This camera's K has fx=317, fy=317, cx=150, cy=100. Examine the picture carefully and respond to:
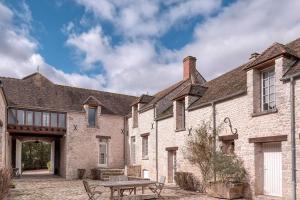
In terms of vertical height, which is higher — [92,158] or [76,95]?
[76,95]

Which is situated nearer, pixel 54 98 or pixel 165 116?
pixel 165 116

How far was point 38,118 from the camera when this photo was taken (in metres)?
20.5

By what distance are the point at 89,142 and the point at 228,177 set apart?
41.6ft

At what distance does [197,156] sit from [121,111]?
38.9 ft

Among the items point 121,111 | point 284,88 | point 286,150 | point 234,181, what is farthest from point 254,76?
point 121,111

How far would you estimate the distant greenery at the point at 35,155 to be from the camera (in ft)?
106

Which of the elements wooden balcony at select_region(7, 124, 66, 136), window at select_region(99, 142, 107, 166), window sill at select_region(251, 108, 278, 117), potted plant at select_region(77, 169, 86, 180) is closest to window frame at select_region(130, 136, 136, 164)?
window at select_region(99, 142, 107, 166)

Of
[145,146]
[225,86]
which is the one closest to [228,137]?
[225,86]

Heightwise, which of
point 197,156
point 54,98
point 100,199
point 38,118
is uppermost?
point 54,98

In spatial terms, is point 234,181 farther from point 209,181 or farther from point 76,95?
point 76,95

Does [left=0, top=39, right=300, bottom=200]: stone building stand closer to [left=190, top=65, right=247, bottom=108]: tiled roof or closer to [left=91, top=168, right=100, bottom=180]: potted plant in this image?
[left=190, top=65, right=247, bottom=108]: tiled roof

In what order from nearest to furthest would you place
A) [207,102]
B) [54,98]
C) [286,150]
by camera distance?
[286,150] < [207,102] < [54,98]

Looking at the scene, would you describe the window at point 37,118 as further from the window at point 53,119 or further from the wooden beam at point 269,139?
the wooden beam at point 269,139

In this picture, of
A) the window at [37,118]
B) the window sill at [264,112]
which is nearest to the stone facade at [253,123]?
the window sill at [264,112]
